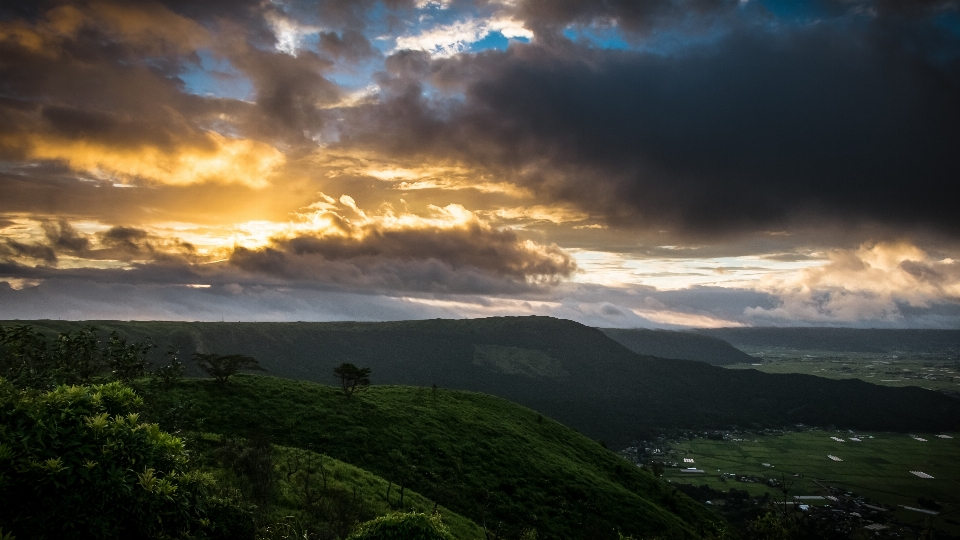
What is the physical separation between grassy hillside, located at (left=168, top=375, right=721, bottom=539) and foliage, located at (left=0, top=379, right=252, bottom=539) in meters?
33.1

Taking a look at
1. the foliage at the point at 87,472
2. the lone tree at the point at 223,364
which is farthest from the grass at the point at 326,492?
the lone tree at the point at 223,364

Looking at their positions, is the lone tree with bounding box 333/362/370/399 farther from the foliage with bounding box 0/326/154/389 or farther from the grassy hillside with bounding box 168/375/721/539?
the foliage with bounding box 0/326/154/389

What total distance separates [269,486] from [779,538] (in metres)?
40.6

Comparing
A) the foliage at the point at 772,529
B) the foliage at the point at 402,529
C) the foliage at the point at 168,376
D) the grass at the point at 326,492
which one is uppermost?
the foliage at the point at 402,529

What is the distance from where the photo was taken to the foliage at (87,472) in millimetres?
11641

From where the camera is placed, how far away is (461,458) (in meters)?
59.8

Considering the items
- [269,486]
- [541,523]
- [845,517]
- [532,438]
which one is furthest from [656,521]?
[845,517]

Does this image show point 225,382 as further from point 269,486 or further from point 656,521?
point 656,521

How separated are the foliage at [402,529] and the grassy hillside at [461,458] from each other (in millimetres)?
31086

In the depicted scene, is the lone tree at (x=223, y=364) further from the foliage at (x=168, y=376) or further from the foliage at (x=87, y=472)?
the foliage at (x=87, y=472)

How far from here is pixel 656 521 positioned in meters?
57.9

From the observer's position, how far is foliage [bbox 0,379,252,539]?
11641mm

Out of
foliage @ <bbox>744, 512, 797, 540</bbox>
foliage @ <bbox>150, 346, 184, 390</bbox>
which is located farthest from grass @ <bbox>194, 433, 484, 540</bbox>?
foliage @ <bbox>744, 512, 797, 540</bbox>

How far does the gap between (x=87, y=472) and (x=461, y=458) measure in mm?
51702
